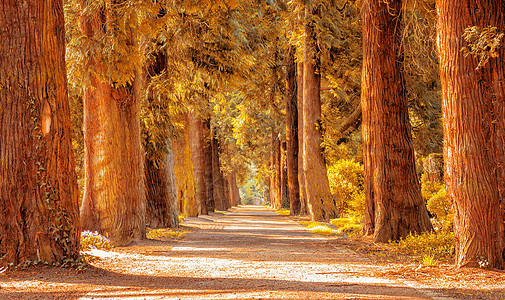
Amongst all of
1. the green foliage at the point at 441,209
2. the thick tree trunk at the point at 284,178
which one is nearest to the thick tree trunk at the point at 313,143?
the green foliage at the point at 441,209

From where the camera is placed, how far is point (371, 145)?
11211 millimetres

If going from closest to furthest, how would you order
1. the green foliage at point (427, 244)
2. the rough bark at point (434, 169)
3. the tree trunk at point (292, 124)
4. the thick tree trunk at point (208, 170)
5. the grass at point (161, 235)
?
1. the green foliage at point (427, 244)
2. the grass at point (161, 235)
3. the rough bark at point (434, 169)
4. the tree trunk at point (292, 124)
5. the thick tree trunk at point (208, 170)

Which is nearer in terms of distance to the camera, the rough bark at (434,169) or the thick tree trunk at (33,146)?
the thick tree trunk at (33,146)

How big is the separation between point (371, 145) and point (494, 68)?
4473 mm

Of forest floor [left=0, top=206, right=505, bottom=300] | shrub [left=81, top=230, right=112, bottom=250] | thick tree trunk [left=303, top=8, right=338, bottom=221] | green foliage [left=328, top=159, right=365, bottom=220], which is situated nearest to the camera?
forest floor [left=0, top=206, right=505, bottom=300]

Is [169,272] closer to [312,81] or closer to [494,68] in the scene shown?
[494,68]

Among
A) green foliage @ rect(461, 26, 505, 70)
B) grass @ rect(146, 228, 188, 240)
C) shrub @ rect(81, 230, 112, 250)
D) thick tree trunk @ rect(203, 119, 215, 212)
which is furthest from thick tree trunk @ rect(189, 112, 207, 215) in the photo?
green foliage @ rect(461, 26, 505, 70)

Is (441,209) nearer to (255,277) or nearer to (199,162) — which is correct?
(255,277)

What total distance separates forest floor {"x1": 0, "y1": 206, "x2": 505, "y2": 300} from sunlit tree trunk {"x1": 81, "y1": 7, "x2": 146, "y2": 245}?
124 centimetres

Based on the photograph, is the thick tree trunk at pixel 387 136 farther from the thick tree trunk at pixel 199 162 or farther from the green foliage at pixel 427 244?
the thick tree trunk at pixel 199 162

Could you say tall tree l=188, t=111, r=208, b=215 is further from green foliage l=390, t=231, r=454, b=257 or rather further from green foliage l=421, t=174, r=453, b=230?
green foliage l=390, t=231, r=454, b=257

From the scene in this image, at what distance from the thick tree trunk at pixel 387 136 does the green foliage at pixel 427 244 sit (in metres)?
0.58

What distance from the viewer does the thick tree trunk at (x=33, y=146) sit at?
268 inches

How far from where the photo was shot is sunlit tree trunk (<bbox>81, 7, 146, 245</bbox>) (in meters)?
11.1
